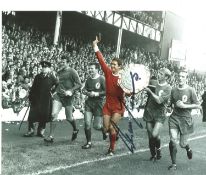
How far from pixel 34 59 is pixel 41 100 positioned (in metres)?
2.62

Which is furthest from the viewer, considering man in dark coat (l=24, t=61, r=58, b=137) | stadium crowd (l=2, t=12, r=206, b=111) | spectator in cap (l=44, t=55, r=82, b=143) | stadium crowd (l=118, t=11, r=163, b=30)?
stadium crowd (l=118, t=11, r=163, b=30)

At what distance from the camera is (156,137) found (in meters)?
7.60

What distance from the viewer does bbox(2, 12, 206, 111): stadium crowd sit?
10344 mm

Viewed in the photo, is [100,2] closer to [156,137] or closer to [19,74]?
[156,137]

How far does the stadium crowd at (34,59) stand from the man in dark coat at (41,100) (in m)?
1.52

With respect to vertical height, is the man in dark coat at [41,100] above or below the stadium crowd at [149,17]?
below

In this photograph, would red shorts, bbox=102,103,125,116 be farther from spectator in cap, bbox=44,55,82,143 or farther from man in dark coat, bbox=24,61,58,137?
man in dark coat, bbox=24,61,58,137

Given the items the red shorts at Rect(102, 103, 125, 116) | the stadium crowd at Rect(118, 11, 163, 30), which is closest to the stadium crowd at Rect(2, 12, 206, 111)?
the stadium crowd at Rect(118, 11, 163, 30)

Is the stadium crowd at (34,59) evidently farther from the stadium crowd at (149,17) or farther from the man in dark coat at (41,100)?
the man in dark coat at (41,100)

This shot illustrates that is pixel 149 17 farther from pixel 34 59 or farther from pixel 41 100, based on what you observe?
pixel 41 100

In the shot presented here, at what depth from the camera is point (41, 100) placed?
8.98 metres

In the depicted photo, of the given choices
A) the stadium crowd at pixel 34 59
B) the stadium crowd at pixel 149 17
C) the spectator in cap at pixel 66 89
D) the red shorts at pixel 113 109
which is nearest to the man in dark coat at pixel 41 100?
the spectator in cap at pixel 66 89

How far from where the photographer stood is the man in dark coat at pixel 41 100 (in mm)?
8852

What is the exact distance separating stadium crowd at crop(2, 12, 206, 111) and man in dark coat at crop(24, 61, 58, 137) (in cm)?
152
